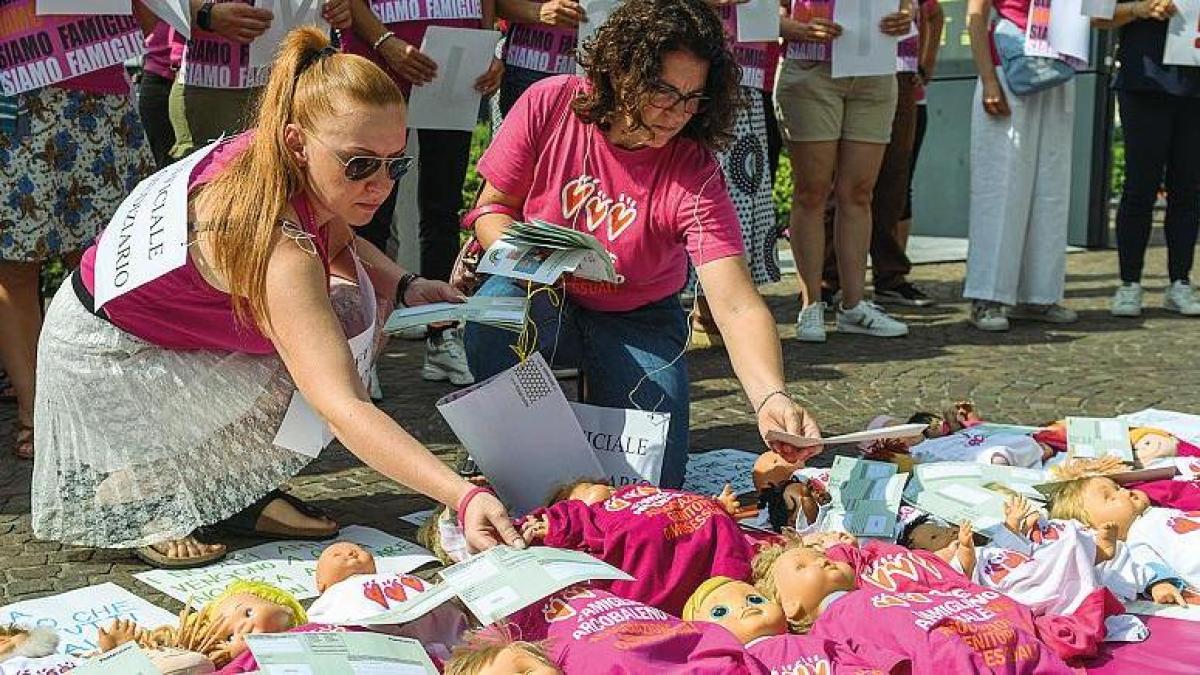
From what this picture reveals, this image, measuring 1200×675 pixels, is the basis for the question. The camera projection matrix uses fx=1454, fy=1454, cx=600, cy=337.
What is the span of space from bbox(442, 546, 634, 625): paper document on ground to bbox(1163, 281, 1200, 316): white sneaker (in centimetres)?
495

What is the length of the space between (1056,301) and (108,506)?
4.68 m

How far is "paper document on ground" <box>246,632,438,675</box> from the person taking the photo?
2.27 metres

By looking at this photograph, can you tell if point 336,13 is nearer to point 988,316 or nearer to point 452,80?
point 452,80

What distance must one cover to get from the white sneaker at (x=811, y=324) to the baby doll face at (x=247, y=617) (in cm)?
384

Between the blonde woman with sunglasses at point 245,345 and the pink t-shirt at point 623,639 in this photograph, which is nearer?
the pink t-shirt at point 623,639

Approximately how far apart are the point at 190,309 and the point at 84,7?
1.43 m

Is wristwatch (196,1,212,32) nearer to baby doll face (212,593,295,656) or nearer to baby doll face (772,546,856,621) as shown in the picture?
baby doll face (212,593,295,656)

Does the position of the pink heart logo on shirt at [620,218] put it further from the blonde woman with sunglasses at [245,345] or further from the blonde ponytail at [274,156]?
the blonde ponytail at [274,156]

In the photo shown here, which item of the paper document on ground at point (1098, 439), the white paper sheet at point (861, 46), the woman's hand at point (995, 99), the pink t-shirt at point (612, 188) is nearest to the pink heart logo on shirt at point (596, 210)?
the pink t-shirt at point (612, 188)

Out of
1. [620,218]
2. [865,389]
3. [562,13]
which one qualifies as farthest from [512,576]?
[562,13]

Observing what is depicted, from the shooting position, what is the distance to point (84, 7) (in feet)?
13.8

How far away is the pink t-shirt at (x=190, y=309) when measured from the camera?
3.17m

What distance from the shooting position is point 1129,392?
529cm

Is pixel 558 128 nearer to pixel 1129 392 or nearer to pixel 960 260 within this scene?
pixel 1129 392
